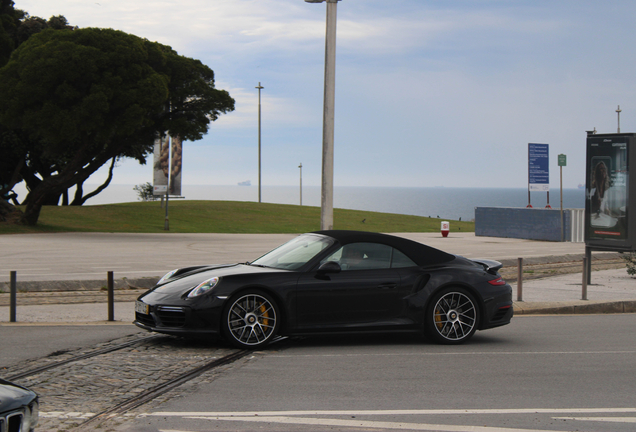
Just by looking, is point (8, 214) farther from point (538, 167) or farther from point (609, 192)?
point (609, 192)

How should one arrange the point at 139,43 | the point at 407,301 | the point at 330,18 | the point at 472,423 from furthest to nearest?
the point at 139,43, the point at 330,18, the point at 407,301, the point at 472,423

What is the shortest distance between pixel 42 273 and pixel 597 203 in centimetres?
1300

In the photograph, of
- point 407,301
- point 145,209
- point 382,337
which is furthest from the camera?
point 145,209

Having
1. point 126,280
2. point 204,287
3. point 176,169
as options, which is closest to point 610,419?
point 204,287

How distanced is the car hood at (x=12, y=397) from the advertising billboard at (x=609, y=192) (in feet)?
46.0

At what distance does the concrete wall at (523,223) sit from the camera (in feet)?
109

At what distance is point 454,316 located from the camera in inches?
321

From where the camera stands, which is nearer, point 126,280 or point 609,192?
point 126,280

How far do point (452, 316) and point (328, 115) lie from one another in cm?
777

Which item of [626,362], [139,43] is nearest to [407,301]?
[626,362]

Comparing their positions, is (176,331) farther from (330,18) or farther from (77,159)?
(77,159)

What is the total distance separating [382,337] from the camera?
8781mm

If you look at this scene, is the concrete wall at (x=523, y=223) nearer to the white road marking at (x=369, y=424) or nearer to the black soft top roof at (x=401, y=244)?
the black soft top roof at (x=401, y=244)

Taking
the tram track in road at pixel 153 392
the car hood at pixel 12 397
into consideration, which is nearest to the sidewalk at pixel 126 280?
the tram track in road at pixel 153 392
